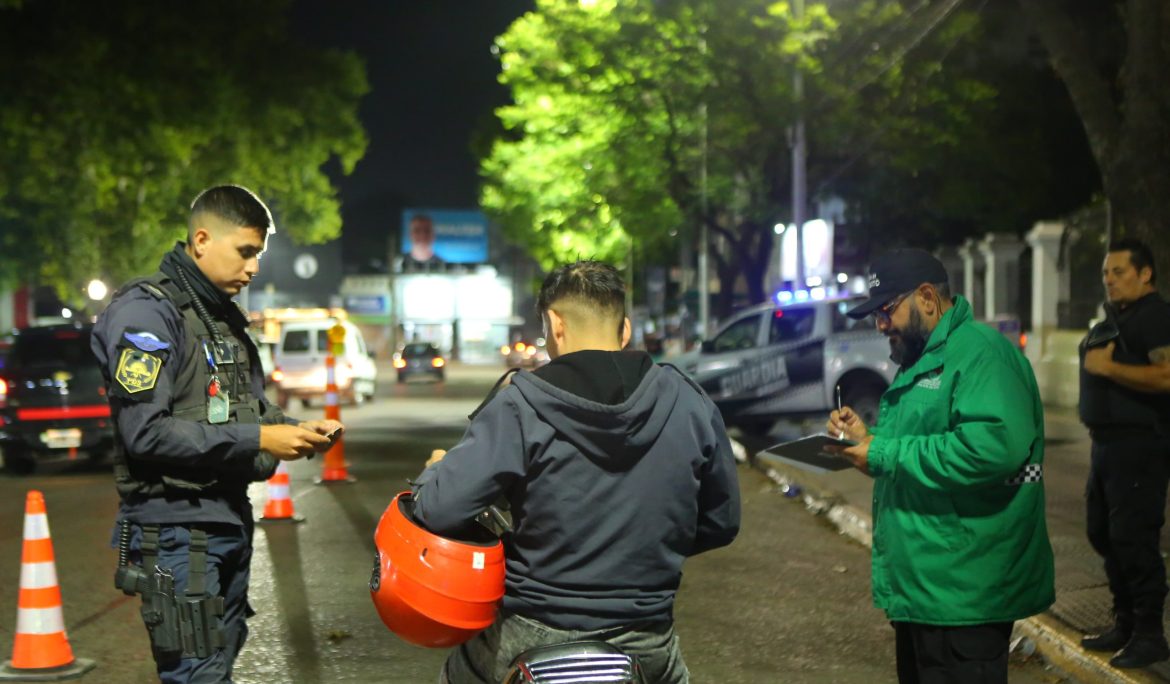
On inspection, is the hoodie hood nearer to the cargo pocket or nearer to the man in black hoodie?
the man in black hoodie

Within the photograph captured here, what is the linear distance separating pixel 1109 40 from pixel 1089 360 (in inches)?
1001

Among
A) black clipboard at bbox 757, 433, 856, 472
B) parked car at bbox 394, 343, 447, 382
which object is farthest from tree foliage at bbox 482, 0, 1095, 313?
black clipboard at bbox 757, 433, 856, 472

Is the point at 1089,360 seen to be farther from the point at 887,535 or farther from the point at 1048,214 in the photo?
the point at 1048,214

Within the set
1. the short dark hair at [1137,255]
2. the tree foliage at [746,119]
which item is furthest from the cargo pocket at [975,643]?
the tree foliage at [746,119]

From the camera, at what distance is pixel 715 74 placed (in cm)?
2520

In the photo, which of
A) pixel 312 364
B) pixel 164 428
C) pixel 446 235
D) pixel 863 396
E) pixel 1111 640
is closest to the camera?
pixel 164 428

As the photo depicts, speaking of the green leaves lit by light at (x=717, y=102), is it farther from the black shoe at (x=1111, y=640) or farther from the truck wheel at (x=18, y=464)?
the black shoe at (x=1111, y=640)

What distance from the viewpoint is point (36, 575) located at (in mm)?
6152

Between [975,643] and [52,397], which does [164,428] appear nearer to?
[975,643]

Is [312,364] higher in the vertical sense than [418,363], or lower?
higher

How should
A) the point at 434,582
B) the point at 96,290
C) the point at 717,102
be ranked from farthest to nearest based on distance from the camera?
the point at 96,290, the point at 717,102, the point at 434,582

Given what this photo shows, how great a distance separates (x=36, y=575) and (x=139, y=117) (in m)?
30.6

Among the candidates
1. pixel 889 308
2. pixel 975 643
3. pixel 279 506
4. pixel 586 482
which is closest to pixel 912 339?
pixel 889 308

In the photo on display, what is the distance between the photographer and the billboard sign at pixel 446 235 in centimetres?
7881
